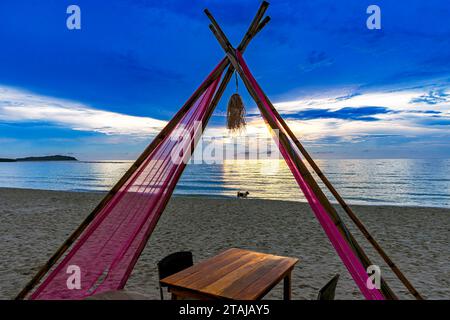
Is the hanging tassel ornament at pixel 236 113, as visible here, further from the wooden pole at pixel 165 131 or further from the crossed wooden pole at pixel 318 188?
the crossed wooden pole at pixel 318 188

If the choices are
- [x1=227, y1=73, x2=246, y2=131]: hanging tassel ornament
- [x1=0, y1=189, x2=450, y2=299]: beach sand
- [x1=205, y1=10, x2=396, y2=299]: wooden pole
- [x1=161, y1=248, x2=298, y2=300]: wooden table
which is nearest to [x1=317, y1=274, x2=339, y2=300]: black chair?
[x1=161, y1=248, x2=298, y2=300]: wooden table

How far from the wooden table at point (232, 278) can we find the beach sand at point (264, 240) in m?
1.63

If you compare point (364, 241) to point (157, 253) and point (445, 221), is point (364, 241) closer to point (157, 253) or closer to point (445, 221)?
point (445, 221)

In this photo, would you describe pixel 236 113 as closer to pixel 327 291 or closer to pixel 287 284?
pixel 287 284

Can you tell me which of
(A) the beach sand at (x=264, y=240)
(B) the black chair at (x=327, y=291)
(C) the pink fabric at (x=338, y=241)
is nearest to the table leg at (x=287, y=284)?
(C) the pink fabric at (x=338, y=241)

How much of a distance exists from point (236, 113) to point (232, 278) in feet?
8.23

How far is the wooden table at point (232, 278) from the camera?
7.12 feet

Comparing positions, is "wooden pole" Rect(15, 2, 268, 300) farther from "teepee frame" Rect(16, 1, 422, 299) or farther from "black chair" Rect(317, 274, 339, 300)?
"black chair" Rect(317, 274, 339, 300)

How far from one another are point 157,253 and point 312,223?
585 centimetres

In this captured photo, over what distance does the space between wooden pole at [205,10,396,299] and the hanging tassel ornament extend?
0.63m

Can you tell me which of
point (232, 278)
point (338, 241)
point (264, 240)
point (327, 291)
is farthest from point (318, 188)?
point (264, 240)

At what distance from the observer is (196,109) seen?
157 inches

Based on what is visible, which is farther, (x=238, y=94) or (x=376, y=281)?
(x=238, y=94)
